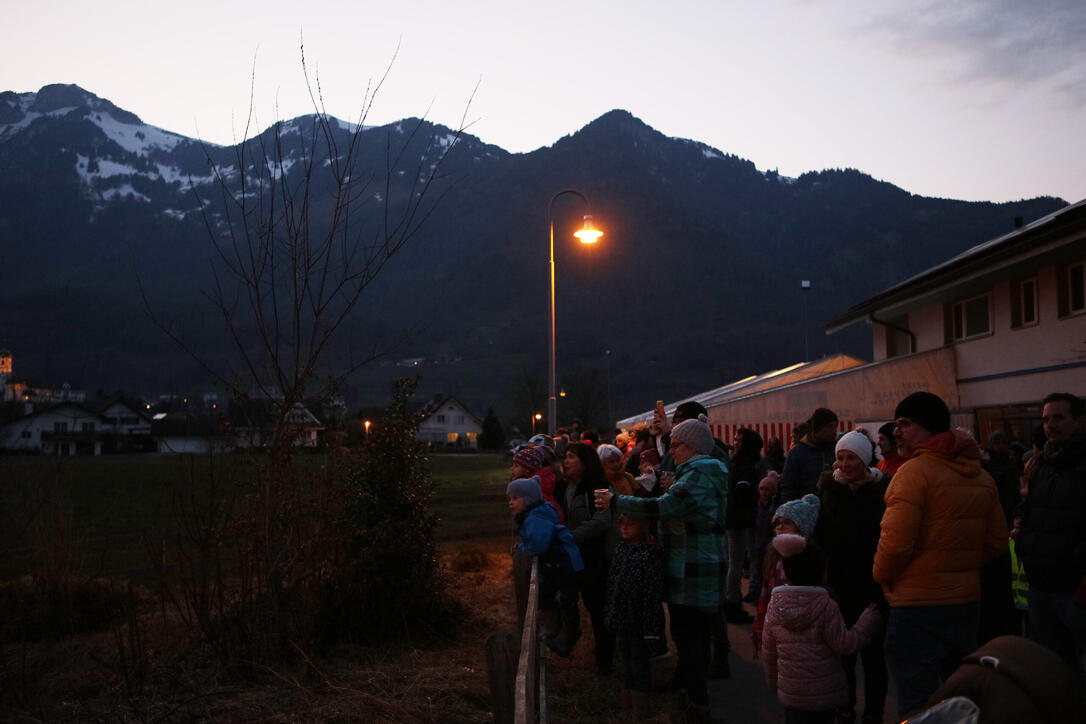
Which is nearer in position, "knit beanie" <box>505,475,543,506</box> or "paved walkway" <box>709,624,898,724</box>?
"paved walkway" <box>709,624,898,724</box>

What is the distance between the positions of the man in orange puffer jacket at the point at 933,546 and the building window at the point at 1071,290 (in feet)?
38.8

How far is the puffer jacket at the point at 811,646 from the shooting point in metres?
4.85

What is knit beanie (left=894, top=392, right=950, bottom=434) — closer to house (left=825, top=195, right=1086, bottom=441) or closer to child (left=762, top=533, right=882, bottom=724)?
child (left=762, top=533, right=882, bottom=724)

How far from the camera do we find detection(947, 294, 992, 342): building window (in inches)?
733

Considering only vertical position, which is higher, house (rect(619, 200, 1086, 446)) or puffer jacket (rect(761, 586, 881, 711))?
house (rect(619, 200, 1086, 446))

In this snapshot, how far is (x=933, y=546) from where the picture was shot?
15.8 feet

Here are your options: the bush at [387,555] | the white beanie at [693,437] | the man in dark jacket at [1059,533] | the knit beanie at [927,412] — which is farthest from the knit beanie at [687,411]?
the bush at [387,555]

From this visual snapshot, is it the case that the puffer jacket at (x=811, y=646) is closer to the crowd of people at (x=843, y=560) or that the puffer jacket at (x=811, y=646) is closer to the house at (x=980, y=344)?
the crowd of people at (x=843, y=560)

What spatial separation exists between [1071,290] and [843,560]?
458 inches

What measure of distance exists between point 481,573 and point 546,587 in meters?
7.03

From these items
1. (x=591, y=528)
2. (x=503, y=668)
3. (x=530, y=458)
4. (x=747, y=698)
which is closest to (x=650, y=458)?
(x=530, y=458)

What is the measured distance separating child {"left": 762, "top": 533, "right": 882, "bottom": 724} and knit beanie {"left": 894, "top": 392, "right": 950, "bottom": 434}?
86 centimetres

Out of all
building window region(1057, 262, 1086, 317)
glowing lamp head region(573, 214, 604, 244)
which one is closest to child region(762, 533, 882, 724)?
building window region(1057, 262, 1086, 317)

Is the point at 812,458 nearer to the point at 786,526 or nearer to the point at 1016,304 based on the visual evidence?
the point at 786,526
